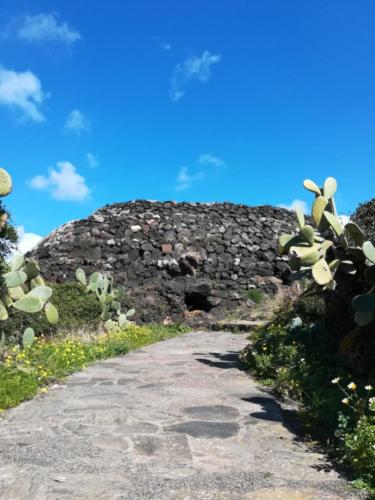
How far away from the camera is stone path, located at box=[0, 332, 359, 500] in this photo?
113 inches

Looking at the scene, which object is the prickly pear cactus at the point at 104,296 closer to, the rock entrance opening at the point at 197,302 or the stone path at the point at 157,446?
the rock entrance opening at the point at 197,302

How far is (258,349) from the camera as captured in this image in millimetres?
7027

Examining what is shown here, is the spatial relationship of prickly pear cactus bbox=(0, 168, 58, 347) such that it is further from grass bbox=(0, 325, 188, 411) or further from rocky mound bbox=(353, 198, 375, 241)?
rocky mound bbox=(353, 198, 375, 241)

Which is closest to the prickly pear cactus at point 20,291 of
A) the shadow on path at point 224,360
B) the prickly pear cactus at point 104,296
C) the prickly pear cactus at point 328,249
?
the shadow on path at point 224,360

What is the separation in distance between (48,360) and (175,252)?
1084 centimetres

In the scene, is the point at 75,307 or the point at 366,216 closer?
the point at 366,216

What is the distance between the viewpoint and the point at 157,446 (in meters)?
3.59

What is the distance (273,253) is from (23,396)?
1377cm

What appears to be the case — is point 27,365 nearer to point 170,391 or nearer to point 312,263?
point 170,391

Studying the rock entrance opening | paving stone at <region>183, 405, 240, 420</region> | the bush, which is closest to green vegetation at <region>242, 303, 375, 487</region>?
paving stone at <region>183, 405, 240, 420</region>

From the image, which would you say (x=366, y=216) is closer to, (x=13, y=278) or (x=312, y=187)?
(x=312, y=187)

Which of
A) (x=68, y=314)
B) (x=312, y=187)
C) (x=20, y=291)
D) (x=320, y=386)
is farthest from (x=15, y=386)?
(x=68, y=314)

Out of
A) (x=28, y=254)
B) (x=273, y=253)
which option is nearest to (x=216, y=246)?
(x=273, y=253)

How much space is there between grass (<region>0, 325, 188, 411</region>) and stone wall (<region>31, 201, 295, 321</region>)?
4926 mm
